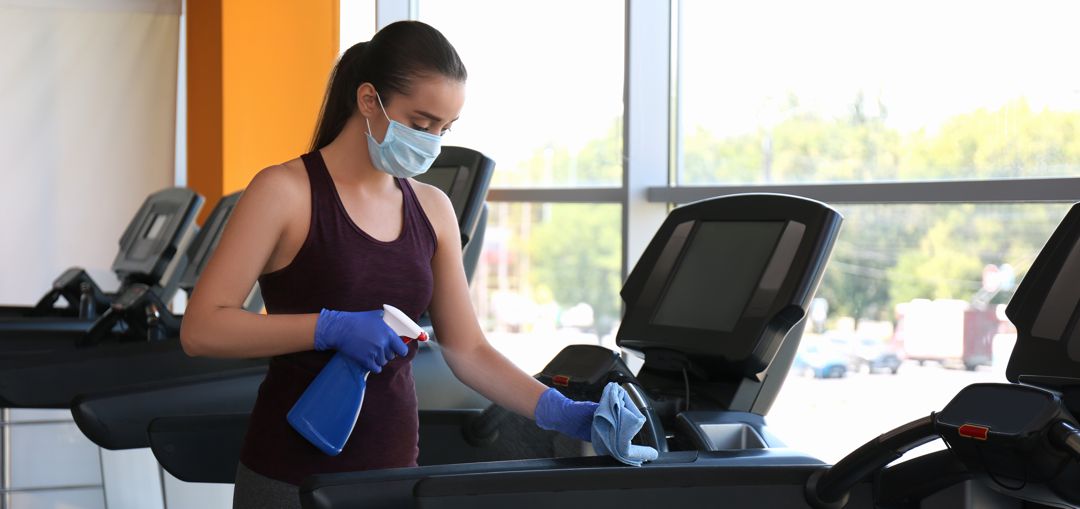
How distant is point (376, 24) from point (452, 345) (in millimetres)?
3198

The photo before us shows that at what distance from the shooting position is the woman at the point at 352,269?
137 cm

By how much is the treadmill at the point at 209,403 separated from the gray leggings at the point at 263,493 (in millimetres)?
382

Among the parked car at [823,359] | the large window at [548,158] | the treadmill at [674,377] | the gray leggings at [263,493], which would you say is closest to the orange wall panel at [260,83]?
the large window at [548,158]

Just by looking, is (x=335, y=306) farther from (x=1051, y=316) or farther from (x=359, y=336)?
(x=1051, y=316)

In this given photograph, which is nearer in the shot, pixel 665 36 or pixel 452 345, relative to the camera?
pixel 452 345

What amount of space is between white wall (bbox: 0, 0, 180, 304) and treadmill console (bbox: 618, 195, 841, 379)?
416 cm

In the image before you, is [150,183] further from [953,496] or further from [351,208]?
[953,496]

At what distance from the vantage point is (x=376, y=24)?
4.57 metres

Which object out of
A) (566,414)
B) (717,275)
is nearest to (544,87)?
(717,275)

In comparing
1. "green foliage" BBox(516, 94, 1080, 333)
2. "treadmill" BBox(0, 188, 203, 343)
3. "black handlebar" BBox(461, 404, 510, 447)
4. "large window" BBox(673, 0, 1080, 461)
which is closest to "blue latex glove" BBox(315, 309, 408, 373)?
"black handlebar" BBox(461, 404, 510, 447)

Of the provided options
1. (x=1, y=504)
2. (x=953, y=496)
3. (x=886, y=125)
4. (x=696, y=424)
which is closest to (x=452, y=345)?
(x=696, y=424)

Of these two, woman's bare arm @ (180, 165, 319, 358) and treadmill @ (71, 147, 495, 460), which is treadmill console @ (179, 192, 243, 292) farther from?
woman's bare arm @ (180, 165, 319, 358)

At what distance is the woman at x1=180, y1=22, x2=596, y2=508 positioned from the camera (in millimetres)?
1369

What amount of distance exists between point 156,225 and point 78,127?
1974mm
